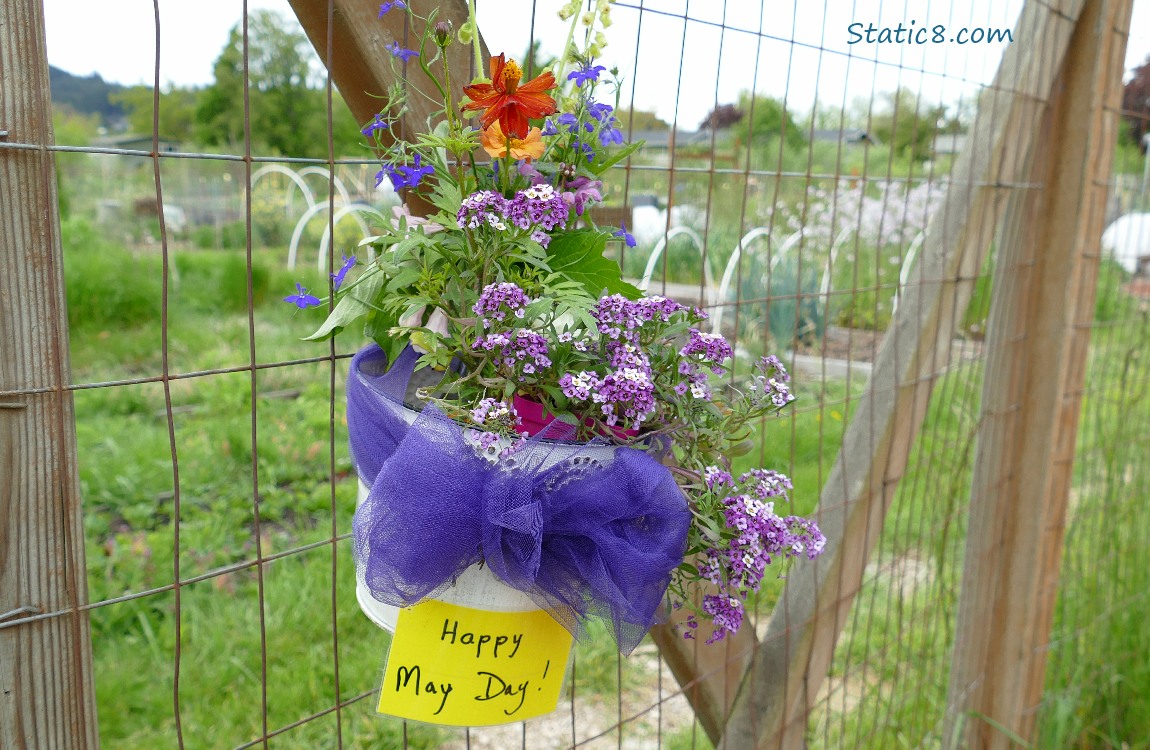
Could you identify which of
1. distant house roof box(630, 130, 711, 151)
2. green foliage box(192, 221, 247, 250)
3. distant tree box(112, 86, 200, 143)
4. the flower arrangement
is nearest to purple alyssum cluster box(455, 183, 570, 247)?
the flower arrangement

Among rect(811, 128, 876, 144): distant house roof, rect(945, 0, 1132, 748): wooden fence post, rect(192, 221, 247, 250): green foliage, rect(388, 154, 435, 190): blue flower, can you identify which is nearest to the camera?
rect(388, 154, 435, 190): blue flower

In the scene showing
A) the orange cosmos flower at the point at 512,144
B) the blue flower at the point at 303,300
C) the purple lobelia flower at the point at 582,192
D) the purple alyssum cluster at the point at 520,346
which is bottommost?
the purple alyssum cluster at the point at 520,346

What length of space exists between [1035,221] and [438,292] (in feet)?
6.09

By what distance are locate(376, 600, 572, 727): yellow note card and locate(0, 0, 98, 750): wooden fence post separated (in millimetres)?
296

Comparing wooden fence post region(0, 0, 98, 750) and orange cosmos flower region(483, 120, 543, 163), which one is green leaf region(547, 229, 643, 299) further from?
wooden fence post region(0, 0, 98, 750)

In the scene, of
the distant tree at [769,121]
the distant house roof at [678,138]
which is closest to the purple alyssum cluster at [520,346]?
the distant house roof at [678,138]

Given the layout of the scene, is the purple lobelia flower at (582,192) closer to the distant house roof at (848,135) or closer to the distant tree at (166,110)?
the distant house roof at (848,135)

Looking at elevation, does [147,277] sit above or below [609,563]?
below

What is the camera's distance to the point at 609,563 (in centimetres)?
85

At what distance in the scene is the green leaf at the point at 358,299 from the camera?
861mm

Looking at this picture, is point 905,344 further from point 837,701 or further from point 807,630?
point 837,701

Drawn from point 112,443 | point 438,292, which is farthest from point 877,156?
point 438,292

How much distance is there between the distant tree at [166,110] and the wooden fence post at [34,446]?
10.0 m

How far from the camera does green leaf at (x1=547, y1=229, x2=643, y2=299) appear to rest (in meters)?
0.89
